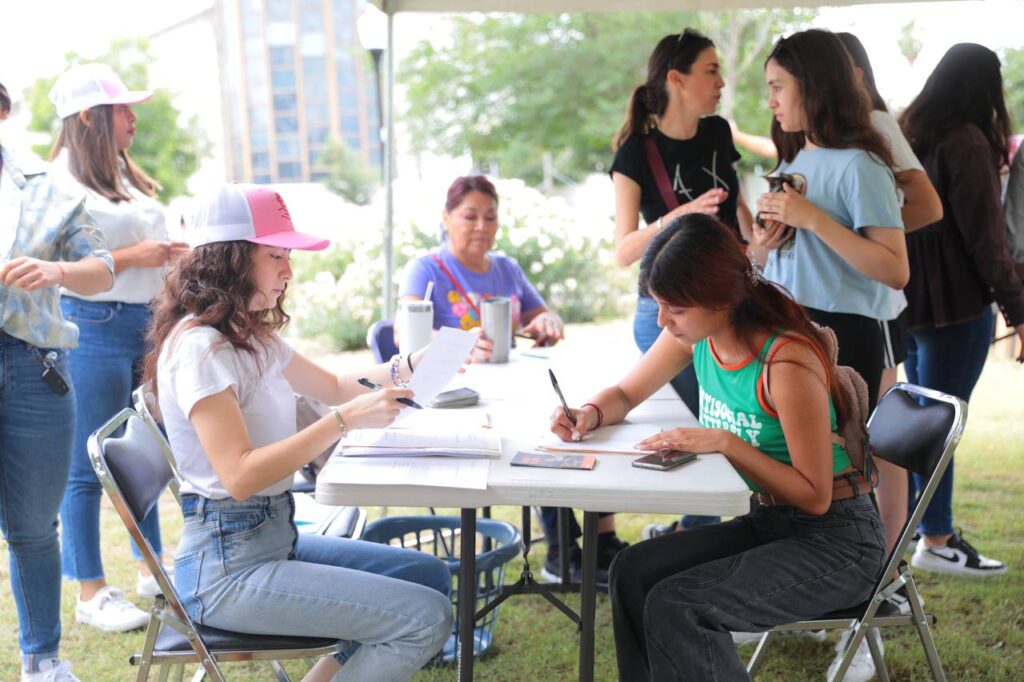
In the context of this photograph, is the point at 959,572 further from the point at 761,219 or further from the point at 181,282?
the point at 181,282

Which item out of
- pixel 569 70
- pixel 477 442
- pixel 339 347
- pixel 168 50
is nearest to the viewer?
pixel 477 442

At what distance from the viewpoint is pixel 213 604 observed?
69.1 inches

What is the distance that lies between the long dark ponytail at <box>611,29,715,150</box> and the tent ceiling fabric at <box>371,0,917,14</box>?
0.73m

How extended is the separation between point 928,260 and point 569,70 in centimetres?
1108

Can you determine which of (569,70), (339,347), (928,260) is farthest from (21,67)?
(928,260)

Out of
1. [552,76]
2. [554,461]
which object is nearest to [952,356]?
[554,461]

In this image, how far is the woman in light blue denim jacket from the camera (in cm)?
228

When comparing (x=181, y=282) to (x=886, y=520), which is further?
(x=886, y=520)

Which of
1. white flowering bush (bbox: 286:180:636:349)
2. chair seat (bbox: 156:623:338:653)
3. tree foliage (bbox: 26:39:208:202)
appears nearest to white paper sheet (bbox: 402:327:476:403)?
chair seat (bbox: 156:623:338:653)

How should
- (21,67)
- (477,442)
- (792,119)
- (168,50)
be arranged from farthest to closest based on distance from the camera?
(168,50), (21,67), (792,119), (477,442)

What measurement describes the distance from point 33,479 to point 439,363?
44.7 inches

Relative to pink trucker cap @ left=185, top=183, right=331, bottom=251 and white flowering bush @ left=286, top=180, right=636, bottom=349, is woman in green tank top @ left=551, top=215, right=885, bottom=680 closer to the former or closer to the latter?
pink trucker cap @ left=185, top=183, right=331, bottom=251

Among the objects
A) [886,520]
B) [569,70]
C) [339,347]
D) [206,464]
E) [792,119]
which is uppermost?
[569,70]

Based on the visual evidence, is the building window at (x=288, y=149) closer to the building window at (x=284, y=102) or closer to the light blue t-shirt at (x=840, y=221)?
the building window at (x=284, y=102)
